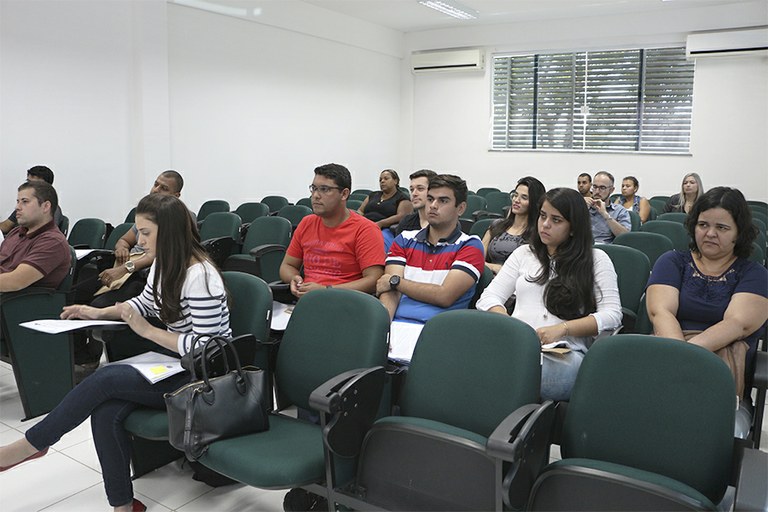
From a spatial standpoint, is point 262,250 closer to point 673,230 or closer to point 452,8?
point 673,230

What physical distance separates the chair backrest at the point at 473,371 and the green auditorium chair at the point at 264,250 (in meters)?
2.76

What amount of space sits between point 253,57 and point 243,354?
6.71 meters

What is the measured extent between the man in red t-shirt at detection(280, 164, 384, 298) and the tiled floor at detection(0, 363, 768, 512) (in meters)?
1.06

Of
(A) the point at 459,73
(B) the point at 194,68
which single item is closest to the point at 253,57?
(B) the point at 194,68

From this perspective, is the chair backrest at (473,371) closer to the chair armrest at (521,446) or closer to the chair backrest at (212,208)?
the chair armrest at (521,446)

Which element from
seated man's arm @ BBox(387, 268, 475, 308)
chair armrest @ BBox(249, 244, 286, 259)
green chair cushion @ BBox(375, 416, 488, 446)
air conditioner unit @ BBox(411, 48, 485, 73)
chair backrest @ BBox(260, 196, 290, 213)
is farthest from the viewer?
air conditioner unit @ BBox(411, 48, 485, 73)

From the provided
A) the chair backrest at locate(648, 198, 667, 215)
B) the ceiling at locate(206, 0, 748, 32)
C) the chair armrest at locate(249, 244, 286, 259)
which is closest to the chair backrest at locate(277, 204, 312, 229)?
the chair armrest at locate(249, 244, 286, 259)

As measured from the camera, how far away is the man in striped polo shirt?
285cm

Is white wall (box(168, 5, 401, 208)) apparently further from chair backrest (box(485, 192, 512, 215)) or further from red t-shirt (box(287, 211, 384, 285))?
red t-shirt (box(287, 211, 384, 285))

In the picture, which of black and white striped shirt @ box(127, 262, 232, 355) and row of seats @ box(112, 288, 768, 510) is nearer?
row of seats @ box(112, 288, 768, 510)

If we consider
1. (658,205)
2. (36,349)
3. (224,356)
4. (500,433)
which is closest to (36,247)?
(36,349)

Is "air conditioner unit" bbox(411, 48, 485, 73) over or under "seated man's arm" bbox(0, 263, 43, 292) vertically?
over

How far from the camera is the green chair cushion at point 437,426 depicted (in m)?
1.89

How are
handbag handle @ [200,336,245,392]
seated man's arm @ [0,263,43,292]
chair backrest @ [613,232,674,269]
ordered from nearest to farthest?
handbag handle @ [200,336,245,392] → seated man's arm @ [0,263,43,292] → chair backrest @ [613,232,674,269]
